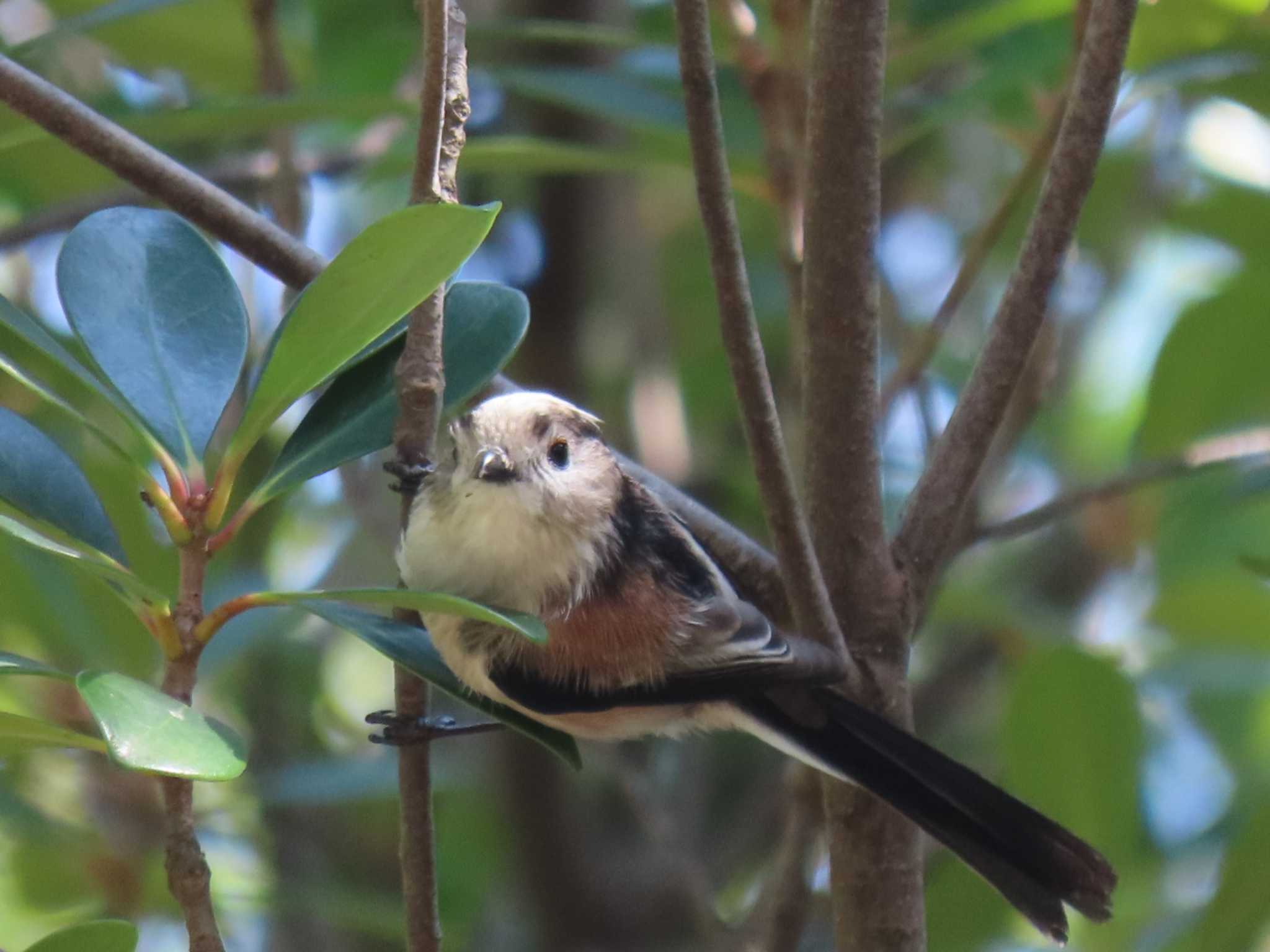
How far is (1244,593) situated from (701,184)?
7.38 feet

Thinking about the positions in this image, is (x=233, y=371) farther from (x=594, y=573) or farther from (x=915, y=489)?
(x=915, y=489)

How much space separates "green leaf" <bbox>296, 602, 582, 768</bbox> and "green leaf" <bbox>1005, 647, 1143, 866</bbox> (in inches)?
32.7

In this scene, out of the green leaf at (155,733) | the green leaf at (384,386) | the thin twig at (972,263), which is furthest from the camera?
the thin twig at (972,263)

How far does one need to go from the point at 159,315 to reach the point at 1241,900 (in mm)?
1468

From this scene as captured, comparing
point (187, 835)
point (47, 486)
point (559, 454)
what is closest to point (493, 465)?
point (559, 454)

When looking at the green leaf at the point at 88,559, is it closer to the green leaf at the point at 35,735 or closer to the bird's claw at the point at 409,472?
the green leaf at the point at 35,735

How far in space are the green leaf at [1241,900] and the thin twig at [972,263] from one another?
0.70 meters

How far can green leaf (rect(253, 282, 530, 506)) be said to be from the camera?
4.31ft

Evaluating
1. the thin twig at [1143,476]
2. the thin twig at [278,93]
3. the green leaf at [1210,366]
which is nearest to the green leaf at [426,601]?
the thin twig at [1143,476]

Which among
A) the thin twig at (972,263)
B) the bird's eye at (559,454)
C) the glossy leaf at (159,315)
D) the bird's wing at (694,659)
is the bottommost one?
the bird's wing at (694,659)

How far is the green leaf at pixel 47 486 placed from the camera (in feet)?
4.03

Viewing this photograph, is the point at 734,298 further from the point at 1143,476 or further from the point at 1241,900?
the point at 1241,900

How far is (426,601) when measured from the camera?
3.68ft

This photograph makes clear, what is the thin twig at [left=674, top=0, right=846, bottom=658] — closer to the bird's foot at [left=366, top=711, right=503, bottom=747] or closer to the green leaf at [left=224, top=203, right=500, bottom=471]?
the green leaf at [left=224, top=203, right=500, bottom=471]
